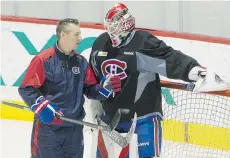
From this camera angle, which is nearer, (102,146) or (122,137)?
(122,137)

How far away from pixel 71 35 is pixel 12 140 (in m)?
1.55

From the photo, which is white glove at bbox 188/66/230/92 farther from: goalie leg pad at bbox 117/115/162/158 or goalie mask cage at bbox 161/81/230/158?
→ goalie mask cage at bbox 161/81/230/158

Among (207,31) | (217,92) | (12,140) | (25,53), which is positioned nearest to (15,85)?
(25,53)

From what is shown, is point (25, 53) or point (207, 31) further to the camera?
point (25, 53)

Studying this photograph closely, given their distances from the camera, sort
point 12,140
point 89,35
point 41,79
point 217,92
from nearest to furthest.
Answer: point 41,79 < point 217,92 < point 12,140 < point 89,35

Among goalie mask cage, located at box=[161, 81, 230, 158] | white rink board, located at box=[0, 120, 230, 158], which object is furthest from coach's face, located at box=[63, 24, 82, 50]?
white rink board, located at box=[0, 120, 230, 158]

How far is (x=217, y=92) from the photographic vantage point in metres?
2.44

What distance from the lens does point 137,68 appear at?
242 centimetres

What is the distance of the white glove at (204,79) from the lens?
2.26 metres

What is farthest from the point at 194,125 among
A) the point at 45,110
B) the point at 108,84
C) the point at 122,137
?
the point at 45,110

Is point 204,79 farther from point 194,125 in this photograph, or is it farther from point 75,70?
point 194,125

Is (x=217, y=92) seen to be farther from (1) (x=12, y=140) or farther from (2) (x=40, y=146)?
(1) (x=12, y=140)

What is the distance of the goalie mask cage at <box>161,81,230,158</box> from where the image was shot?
2.88m

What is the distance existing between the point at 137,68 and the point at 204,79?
33cm
